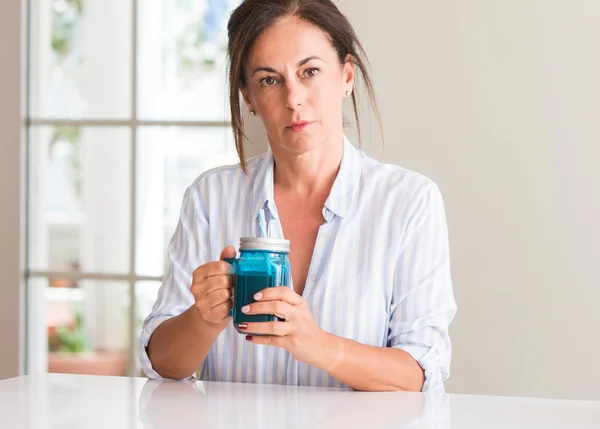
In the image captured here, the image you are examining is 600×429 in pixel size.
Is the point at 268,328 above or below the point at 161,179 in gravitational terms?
below

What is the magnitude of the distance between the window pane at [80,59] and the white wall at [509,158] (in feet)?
2.55

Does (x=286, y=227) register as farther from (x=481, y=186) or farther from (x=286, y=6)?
(x=481, y=186)

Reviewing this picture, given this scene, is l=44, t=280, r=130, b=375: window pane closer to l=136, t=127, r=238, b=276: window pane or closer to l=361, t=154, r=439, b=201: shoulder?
l=136, t=127, r=238, b=276: window pane

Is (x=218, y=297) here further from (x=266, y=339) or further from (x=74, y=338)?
(x=74, y=338)

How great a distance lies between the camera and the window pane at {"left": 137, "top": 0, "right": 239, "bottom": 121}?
8.32 feet

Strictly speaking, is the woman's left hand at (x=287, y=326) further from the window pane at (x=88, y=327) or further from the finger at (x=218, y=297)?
the window pane at (x=88, y=327)

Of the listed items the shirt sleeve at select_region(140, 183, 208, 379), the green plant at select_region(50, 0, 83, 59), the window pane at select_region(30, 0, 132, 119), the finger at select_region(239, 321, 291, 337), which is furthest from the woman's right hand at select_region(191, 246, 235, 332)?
the green plant at select_region(50, 0, 83, 59)

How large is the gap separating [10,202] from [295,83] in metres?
1.39

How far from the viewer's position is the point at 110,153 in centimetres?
258

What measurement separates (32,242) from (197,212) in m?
1.14

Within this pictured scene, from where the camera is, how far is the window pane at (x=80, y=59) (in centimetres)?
257

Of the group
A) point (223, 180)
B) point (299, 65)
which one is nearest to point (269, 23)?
point (299, 65)

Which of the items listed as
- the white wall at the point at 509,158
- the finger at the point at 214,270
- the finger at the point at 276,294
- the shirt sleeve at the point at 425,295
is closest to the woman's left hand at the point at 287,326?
the finger at the point at 276,294

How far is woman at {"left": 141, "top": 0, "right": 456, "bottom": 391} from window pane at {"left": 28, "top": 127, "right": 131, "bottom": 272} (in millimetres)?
973
